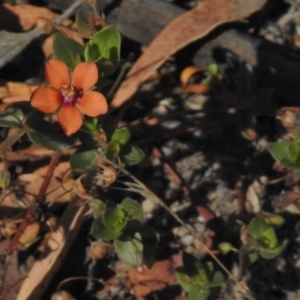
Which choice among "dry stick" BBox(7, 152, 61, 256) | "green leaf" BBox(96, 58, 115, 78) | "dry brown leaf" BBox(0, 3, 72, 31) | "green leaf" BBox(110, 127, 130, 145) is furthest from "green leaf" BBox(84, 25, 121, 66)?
"dry brown leaf" BBox(0, 3, 72, 31)

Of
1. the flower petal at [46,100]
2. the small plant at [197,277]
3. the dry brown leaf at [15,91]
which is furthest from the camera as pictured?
the dry brown leaf at [15,91]

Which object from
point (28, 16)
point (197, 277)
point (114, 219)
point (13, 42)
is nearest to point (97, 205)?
point (114, 219)

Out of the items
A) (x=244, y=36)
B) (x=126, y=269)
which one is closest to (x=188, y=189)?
(x=126, y=269)

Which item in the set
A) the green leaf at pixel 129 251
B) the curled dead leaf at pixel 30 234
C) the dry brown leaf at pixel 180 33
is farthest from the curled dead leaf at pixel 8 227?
the dry brown leaf at pixel 180 33

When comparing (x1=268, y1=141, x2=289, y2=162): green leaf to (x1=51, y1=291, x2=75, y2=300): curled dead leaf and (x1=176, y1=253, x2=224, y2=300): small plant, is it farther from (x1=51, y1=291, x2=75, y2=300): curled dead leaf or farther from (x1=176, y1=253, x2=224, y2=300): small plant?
(x1=51, y1=291, x2=75, y2=300): curled dead leaf

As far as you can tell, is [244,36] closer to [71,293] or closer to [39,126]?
[39,126]

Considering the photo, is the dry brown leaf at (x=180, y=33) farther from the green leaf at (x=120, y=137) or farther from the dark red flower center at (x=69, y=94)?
the dark red flower center at (x=69, y=94)
